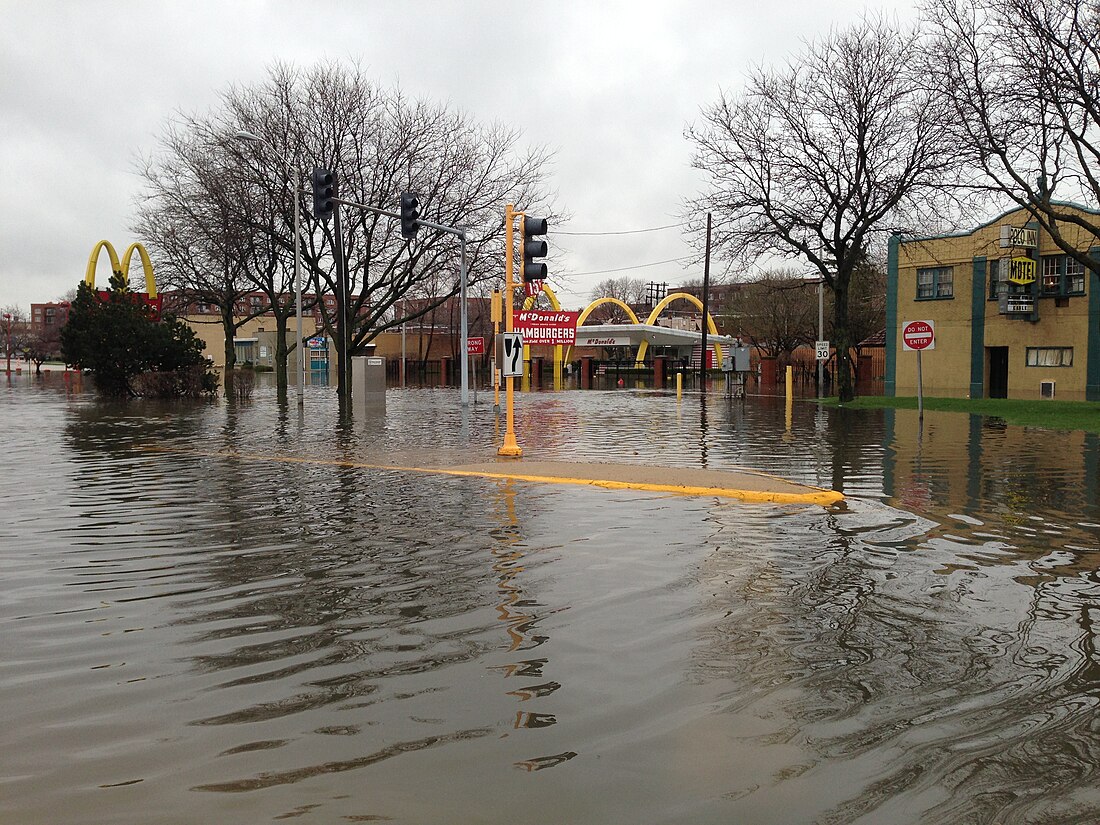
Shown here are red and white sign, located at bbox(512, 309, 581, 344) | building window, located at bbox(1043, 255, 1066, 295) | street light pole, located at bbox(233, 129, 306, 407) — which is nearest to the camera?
street light pole, located at bbox(233, 129, 306, 407)

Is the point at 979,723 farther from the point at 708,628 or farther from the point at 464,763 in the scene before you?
the point at 464,763

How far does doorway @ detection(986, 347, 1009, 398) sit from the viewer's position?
4484 centimetres

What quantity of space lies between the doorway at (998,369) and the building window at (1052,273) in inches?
135

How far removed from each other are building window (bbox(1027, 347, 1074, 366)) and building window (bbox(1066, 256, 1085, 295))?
238 cm

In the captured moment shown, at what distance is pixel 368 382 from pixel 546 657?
3109cm

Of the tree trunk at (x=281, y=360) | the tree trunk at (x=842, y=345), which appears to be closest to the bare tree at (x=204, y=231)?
Result: the tree trunk at (x=281, y=360)

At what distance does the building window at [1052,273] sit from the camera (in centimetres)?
4206

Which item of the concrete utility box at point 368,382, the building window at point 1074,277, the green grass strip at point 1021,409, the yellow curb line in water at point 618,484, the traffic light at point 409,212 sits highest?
the traffic light at point 409,212

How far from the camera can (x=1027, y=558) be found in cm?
877

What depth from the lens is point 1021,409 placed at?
32.9 meters

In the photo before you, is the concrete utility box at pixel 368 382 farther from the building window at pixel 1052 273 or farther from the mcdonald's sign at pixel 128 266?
the building window at pixel 1052 273

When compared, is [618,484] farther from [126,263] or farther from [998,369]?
[126,263]

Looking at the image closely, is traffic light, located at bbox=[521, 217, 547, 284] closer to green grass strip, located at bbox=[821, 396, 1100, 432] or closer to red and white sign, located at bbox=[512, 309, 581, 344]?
green grass strip, located at bbox=[821, 396, 1100, 432]

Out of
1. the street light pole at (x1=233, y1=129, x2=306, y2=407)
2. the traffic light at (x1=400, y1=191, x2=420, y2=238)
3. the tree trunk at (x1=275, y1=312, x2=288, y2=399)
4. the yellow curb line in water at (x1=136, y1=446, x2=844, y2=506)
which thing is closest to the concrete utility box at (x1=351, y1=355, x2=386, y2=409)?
the street light pole at (x1=233, y1=129, x2=306, y2=407)
